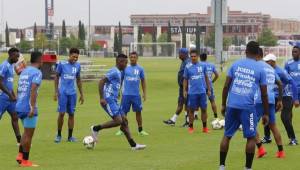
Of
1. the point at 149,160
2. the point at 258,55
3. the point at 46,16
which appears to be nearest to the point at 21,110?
the point at 149,160

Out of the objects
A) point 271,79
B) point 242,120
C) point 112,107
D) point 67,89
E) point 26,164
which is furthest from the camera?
point 67,89

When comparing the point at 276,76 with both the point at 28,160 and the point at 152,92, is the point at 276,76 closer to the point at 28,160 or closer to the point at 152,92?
the point at 28,160

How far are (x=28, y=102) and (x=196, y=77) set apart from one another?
712cm

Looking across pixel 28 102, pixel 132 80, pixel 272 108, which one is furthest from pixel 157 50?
pixel 28 102

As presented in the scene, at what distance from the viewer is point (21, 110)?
1325 centimetres

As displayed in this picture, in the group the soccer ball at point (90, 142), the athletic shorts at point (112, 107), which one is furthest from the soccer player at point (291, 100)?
the soccer ball at point (90, 142)

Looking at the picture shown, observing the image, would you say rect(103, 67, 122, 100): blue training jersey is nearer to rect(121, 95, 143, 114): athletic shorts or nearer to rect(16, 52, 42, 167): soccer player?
rect(16, 52, 42, 167): soccer player

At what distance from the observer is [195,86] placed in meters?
19.5

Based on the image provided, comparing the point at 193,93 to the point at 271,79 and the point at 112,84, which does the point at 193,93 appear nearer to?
the point at 112,84

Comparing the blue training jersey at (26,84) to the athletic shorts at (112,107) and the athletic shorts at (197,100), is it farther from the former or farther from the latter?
the athletic shorts at (197,100)

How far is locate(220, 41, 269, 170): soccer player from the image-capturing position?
38.7 feet

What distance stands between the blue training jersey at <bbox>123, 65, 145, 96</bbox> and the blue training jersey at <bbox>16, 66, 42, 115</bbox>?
614cm

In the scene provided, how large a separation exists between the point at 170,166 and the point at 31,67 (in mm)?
3045

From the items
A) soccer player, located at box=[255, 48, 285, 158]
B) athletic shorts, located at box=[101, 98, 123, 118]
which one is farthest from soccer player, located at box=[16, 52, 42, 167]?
soccer player, located at box=[255, 48, 285, 158]
